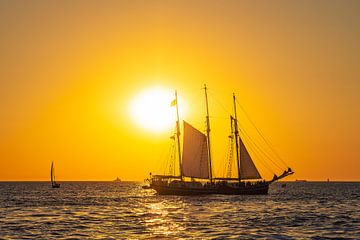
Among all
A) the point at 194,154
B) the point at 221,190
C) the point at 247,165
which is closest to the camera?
the point at 247,165

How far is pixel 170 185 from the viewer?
484 feet

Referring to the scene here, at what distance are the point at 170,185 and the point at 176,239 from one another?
96.7m

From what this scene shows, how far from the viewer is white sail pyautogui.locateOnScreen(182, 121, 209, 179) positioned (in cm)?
14200

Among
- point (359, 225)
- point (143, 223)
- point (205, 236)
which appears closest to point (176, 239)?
point (205, 236)

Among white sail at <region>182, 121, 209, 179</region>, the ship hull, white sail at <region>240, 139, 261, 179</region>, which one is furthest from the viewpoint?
white sail at <region>182, 121, 209, 179</region>

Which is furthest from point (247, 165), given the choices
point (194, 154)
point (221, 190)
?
point (194, 154)

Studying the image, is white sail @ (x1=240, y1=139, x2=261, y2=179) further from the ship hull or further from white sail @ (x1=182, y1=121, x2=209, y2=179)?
white sail @ (x1=182, y1=121, x2=209, y2=179)

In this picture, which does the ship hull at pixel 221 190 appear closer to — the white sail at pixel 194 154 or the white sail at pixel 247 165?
the white sail at pixel 247 165

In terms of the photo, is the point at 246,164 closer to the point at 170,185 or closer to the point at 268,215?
the point at 170,185

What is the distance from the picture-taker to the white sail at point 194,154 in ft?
466

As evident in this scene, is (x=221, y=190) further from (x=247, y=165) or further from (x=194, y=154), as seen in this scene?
(x=194, y=154)

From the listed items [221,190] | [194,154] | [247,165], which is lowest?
[221,190]

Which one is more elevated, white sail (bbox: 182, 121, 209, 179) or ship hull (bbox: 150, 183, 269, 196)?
white sail (bbox: 182, 121, 209, 179)

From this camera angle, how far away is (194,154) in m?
143
